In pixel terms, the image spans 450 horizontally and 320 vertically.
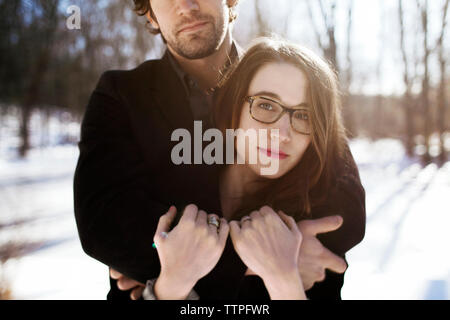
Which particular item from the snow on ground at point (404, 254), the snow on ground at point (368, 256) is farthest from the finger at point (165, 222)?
the snow on ground at point (404, 254)

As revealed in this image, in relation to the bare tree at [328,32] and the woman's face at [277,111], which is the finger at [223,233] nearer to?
the woman's face at [277,111]

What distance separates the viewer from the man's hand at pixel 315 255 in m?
0.89

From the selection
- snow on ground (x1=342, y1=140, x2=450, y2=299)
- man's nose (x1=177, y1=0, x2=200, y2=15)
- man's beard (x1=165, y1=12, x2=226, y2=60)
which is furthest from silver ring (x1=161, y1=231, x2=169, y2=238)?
snow on ground (x1=342, y1=140, x2=450, y2=299)

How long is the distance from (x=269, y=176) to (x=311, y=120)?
0.73ft

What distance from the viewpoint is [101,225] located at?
0.83 m

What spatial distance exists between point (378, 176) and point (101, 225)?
744 centimetres

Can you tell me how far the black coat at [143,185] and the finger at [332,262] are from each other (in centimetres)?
4

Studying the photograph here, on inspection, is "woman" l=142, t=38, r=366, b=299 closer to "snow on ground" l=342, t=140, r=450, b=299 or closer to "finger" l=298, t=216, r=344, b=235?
"finger" l=298, t=216, r=344, b=235

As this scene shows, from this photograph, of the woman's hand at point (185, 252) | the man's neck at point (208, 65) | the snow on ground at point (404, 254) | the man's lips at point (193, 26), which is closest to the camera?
the woman's hand at point (185, 252)

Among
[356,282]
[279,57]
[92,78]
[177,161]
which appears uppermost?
[92,78]

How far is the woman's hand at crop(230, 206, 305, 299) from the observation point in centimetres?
80

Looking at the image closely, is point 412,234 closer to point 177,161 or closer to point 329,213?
point 329,213
